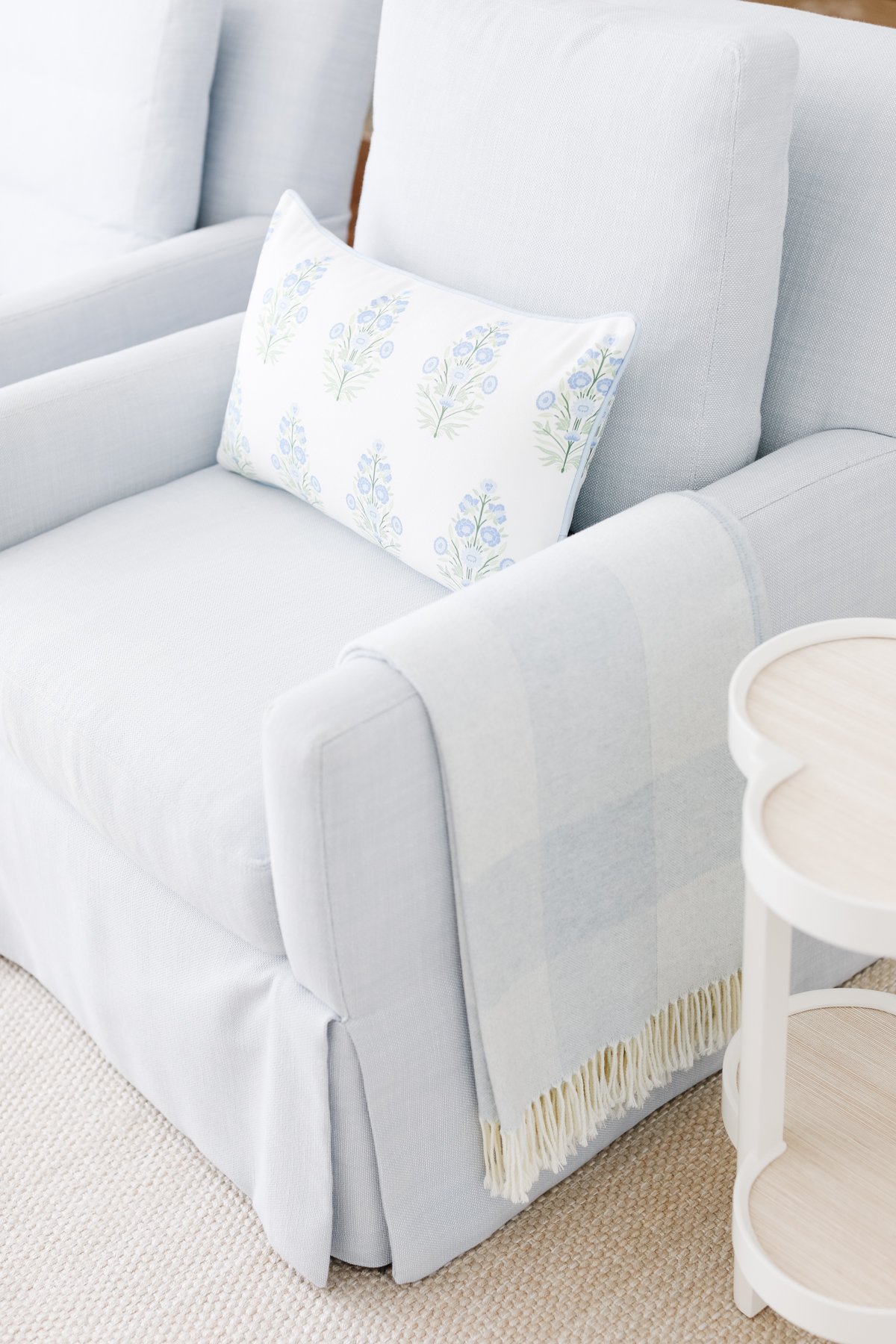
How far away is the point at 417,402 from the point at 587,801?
42 cm

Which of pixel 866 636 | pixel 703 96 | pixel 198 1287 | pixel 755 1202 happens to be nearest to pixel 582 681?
pixel 866 636

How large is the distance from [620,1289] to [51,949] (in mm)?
654

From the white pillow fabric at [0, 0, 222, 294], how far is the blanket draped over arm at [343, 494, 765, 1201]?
3.36 ft

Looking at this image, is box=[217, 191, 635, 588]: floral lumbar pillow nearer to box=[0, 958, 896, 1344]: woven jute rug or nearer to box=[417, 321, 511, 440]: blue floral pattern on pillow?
box=[417, 321, 511, 440]: blue floral pattern on pillow

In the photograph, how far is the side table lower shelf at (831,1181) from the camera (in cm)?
101

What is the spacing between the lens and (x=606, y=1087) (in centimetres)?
121

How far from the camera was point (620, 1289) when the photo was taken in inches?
47.4

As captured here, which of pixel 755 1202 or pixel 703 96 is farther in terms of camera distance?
pixel 703 96

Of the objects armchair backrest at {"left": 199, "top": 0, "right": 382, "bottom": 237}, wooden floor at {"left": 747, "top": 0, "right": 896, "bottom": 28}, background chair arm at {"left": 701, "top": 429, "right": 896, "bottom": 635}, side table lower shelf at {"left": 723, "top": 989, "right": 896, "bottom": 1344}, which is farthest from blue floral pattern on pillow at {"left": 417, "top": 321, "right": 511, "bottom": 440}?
wooden floor at {"left": 747, "top": 0, "right": 896, "bottom": 28}

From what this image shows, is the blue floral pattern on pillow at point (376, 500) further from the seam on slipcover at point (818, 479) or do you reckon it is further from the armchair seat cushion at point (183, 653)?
the seam on slipcover at point (818, 479)

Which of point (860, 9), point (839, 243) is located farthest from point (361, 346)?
point (860, 9)

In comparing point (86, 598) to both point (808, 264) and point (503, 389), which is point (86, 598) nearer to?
point (503, 389)

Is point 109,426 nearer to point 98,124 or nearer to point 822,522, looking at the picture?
point 98,124

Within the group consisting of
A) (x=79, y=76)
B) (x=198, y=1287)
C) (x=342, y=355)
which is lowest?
(x=198, y=1287)
